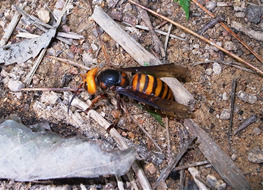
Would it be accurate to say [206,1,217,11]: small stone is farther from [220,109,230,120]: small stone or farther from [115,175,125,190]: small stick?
[115,175,125,190]: small stick

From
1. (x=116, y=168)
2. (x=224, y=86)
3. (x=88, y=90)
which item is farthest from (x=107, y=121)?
(x=224, y=86)

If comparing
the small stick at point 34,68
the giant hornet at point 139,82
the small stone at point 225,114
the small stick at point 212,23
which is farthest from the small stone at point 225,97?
the small stick at point 34,68

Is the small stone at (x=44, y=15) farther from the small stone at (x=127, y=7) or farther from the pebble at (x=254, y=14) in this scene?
the pebble at (x=254, y=14)

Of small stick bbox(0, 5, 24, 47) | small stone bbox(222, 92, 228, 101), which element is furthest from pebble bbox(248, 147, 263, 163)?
small stick bbox(0, 5, 24, 47)

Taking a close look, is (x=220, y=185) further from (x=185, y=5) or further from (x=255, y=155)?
(x=185, y=5)

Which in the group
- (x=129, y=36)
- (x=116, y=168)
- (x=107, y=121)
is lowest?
(x=116, y=168)

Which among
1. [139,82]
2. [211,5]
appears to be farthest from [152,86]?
[211,5]

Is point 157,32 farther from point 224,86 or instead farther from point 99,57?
point 224,86
